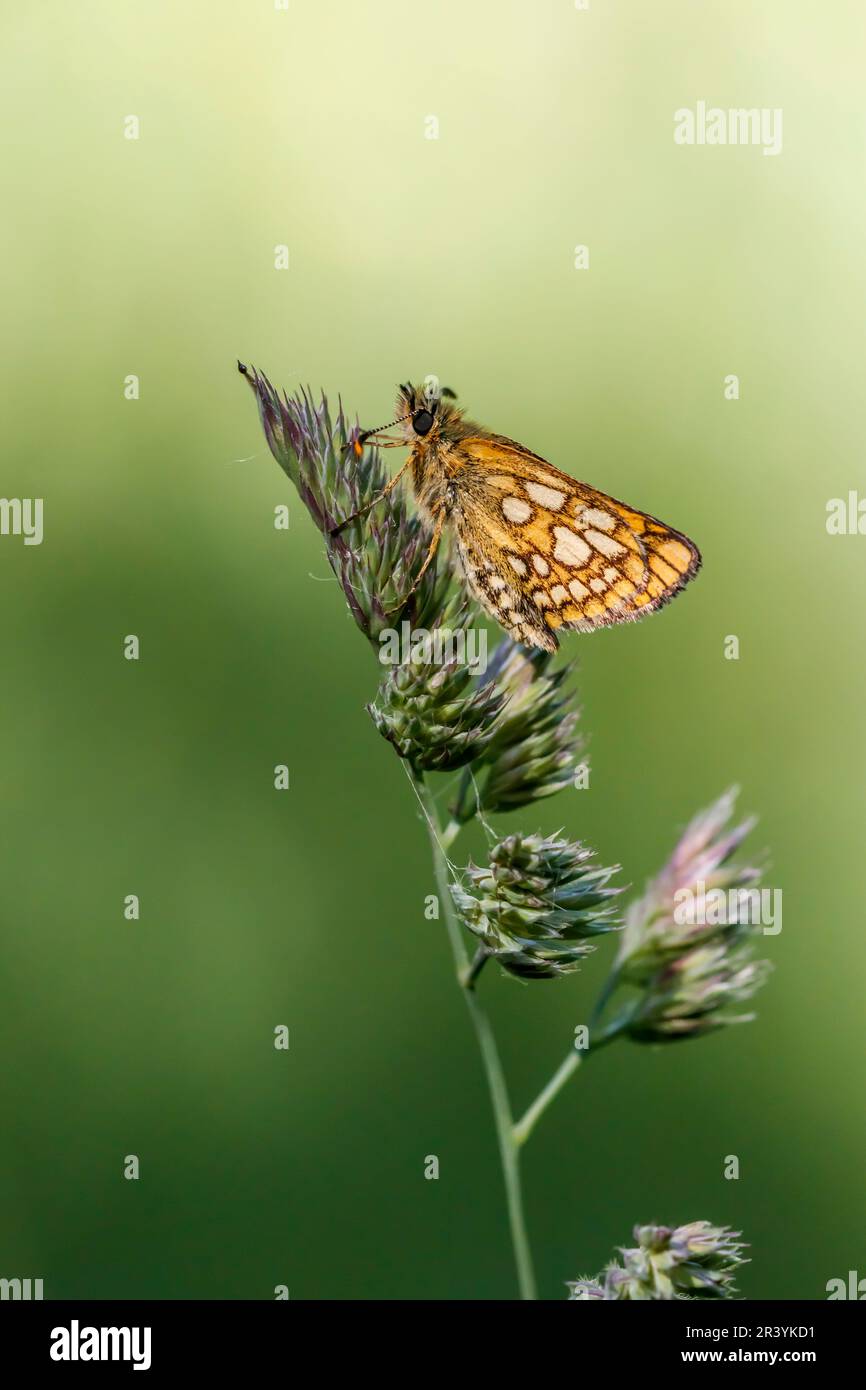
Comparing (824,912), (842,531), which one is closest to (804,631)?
(842,531)

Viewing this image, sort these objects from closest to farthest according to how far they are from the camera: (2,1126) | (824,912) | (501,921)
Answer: (501,921) < (2,1126) < (824,912)

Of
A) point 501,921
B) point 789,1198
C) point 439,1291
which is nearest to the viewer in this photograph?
point 501,921

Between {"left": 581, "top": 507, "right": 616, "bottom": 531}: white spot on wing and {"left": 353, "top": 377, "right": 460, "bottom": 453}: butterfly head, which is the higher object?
{"left": 353, "top": 377, "right": 460, "bottom": 453}: butterfly head

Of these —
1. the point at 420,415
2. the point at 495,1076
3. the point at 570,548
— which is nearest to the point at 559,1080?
the point at 495,1076

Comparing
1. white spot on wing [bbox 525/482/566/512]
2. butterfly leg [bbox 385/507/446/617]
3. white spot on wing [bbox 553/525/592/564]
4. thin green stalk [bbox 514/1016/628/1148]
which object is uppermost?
white spot on wing [bbox 525/482/566/512]

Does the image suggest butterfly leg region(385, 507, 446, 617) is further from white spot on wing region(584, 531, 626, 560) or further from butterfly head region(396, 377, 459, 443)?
white spot on wing region(584, 531, 626, 560)

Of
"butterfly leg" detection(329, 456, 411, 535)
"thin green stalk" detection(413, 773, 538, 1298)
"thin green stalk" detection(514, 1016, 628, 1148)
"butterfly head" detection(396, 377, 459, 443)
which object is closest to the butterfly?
"butterfly head" detection(396, 377, 459, 443)

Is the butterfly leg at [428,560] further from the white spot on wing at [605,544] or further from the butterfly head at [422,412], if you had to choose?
the white spot on wing at [605,544]

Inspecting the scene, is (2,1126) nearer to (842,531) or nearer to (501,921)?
(501,921)
